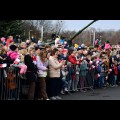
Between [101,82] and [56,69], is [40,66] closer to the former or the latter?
[56,69]

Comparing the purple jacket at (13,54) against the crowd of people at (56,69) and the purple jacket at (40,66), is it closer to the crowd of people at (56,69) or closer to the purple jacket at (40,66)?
the crowd of people at (56,69)

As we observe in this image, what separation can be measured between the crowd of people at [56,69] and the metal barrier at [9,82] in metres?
0.11

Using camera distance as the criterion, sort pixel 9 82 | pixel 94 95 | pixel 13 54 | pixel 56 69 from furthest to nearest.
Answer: pixel 94 95 < pixel 56 69 < pixel 13 54 < pixel 9 82

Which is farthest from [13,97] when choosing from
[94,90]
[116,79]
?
[116,79]

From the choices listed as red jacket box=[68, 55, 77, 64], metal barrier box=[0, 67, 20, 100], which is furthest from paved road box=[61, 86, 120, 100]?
metal barrier box=[0, 67, 20, 100]

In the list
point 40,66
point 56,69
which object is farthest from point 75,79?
point 40,66

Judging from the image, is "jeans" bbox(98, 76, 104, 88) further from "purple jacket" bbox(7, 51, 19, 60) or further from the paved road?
"purple jacket" bbox(7, 51, 19, 60)

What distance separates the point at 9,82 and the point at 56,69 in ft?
6.58

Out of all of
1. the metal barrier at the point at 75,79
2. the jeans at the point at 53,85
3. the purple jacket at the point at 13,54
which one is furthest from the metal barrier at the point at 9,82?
the metal barrier at the point at 75,79

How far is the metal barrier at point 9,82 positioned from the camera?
415 inches

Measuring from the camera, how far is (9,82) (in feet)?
34.9

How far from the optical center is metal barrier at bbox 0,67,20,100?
10.5 m

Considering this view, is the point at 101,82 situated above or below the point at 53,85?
below
